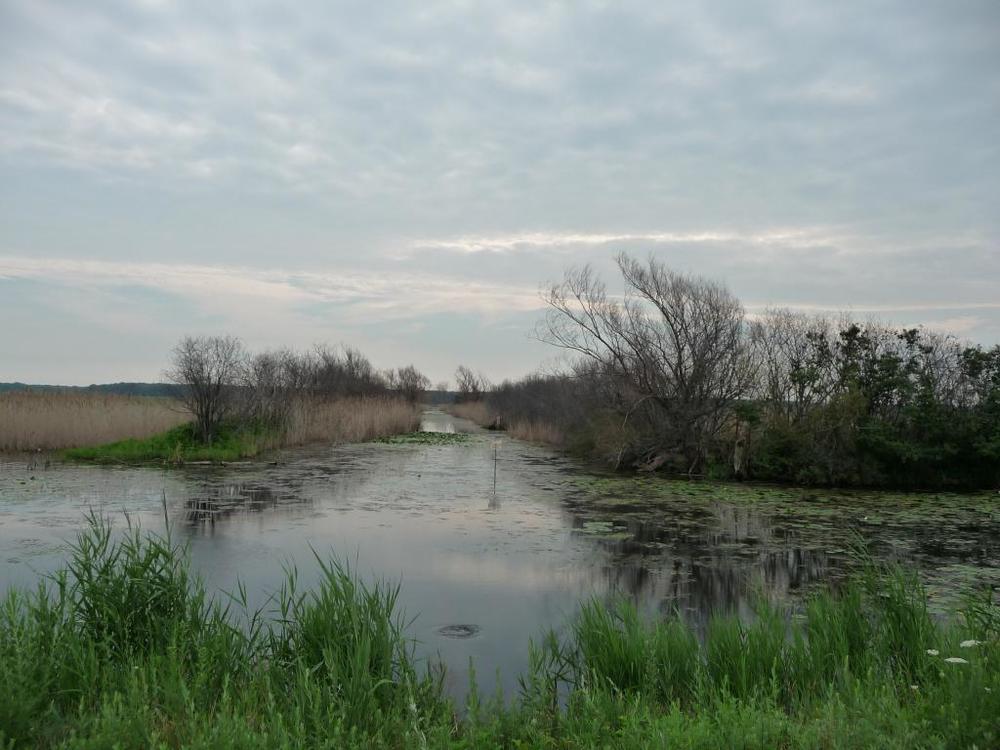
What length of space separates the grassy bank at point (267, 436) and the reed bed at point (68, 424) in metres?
1.26

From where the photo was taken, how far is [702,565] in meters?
9.60

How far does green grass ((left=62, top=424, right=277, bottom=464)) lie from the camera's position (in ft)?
65.1

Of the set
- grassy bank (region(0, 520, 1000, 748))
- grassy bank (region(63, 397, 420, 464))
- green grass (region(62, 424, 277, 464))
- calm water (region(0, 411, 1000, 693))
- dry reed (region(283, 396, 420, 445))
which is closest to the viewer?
grassy bank (region(0, 520, 1000, 748))

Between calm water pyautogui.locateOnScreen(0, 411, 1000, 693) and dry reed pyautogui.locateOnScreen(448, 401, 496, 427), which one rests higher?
dry reed pyautogui.locateOnScreen(448, 401, 496, 427)

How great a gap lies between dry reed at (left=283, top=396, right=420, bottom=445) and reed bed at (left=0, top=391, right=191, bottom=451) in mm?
4184

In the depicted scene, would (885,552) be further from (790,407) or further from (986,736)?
(790,407)

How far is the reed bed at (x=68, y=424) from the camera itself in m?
21.7

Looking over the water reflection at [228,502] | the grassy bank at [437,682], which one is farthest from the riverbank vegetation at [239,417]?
the grassy bank at [437,682]

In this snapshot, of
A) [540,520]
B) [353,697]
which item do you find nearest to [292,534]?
[540,520]

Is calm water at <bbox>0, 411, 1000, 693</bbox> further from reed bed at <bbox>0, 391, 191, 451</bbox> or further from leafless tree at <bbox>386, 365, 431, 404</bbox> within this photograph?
leafless tree at <bbox>386, 365, 431, 404</bbox>

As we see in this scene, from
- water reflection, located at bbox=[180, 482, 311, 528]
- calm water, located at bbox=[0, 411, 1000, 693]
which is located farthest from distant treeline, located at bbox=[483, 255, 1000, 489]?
water reflection, located at bbox=[180, 482, 311, 528]

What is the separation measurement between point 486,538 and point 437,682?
19.9 feet

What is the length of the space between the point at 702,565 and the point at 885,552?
9.12 ft

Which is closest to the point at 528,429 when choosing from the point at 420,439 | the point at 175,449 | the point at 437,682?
the point at 420,439
